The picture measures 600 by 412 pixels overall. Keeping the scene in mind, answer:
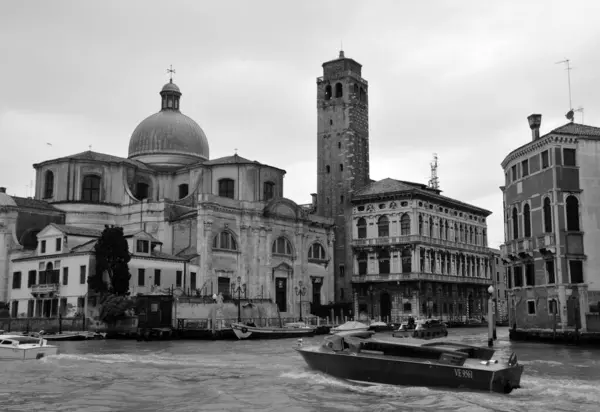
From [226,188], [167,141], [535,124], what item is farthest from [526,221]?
[167,141]

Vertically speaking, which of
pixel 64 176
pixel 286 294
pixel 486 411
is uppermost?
pixel 64 176

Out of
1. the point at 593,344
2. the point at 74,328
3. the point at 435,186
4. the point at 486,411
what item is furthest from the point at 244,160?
the point at 486,411

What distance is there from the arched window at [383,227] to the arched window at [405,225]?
1.17 metres

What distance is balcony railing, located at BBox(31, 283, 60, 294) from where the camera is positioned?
44438 millimetres

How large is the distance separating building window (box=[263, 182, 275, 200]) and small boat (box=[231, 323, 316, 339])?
1566cm

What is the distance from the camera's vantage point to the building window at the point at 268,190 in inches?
2283

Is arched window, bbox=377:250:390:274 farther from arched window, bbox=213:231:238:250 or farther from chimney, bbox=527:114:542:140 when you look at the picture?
chimney, bbox=527:114:542:140

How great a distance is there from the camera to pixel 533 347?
30.8m

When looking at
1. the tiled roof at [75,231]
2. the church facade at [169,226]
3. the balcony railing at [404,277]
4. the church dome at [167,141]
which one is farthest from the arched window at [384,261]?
the tiled roof at [75,231]

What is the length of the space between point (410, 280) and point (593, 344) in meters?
27.7

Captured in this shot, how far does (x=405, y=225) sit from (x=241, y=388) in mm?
42806

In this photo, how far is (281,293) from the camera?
5647 cm

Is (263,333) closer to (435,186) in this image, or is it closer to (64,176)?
(64,176)

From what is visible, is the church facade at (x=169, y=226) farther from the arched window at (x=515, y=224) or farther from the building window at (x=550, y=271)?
the building window at (x=550, y=271)
